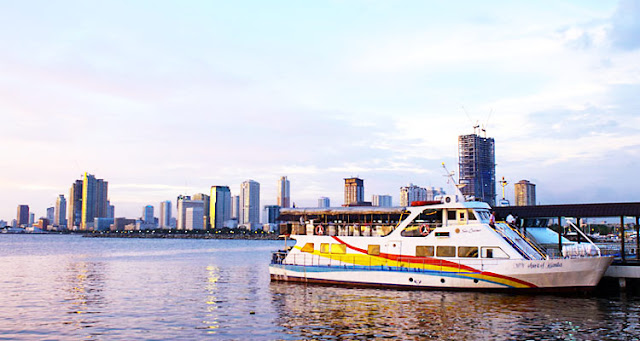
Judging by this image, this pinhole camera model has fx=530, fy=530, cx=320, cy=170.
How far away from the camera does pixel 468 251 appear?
33906mm

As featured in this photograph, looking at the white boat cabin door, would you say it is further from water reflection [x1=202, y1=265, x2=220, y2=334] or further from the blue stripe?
water reflection [x1=202, y1=265, x2=220, y2=334]

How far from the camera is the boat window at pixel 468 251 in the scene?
33.7 m

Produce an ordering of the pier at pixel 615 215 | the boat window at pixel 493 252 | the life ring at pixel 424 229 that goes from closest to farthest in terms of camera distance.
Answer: the boat window at pixel 493 252
the pier at pixel 615 215
the life ring at pixel 424 229

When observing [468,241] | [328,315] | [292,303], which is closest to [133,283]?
[292,303]

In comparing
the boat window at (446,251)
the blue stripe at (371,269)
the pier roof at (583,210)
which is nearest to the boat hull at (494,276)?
the blue stripe at (371,269)

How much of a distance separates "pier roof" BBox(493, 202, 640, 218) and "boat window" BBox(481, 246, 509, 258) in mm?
8584

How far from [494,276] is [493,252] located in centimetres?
151

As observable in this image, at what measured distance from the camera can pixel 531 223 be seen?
4466cm

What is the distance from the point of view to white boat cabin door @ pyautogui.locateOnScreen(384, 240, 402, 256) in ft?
120

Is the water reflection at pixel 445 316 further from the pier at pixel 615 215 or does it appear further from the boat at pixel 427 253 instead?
the pier at pixel 615 215

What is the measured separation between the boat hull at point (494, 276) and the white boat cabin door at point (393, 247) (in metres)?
1.20

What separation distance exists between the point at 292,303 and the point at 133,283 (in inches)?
810

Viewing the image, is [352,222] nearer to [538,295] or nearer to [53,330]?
[538,295]

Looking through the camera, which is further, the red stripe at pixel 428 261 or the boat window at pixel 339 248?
the boat window at pixel 339 248
